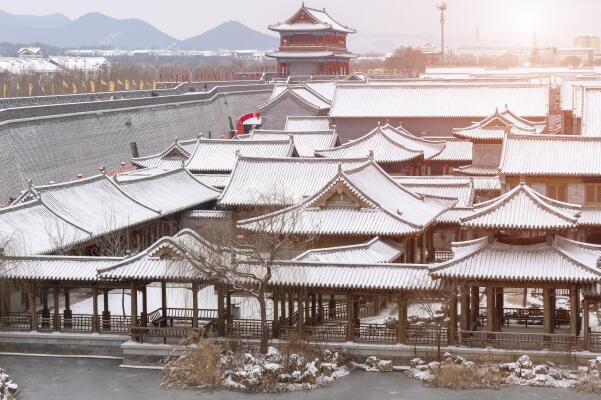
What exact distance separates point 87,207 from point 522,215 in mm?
19965

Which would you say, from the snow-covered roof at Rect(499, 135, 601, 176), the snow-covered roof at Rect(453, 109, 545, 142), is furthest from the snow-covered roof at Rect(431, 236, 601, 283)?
the snow-covered roof at Rect(453, 109, 545, 142)

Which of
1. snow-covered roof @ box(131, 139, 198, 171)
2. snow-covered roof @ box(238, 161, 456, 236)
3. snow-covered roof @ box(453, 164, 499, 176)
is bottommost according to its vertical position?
snow-covered roof @ box(238, 161, 456, 236)

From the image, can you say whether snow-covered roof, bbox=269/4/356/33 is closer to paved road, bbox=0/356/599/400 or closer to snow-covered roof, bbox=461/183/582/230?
snow-covered roof, bbox=461/183/582/230

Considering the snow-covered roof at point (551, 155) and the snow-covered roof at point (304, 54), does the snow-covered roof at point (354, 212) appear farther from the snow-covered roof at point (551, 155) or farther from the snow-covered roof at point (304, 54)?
the snow-covered roof at point (304, 54)

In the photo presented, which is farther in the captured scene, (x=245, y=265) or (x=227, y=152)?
(x=227, y=152)

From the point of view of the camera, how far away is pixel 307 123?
266ft

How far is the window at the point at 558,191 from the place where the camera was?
4969cm

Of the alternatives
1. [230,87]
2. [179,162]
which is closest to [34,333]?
[179,162]

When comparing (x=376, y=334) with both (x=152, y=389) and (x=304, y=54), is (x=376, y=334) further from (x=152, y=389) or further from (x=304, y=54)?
(x=304, y=54)

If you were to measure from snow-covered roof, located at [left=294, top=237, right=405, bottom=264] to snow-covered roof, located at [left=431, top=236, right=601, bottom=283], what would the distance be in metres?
3.81

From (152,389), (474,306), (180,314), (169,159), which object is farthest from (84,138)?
(152,389)

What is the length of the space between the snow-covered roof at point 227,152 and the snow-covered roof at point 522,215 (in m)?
28.3

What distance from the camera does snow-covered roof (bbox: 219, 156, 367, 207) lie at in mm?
50531

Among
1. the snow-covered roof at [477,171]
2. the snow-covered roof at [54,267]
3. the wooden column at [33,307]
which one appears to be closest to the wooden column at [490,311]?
the snow-covered roof at [54,267]
